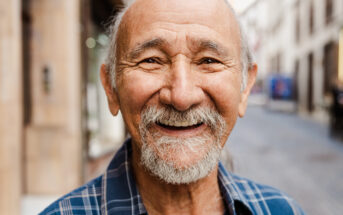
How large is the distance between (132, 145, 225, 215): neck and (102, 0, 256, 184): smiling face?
0.14 meters

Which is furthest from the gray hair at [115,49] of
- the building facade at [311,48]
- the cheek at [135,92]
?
the building facade at [311,48]

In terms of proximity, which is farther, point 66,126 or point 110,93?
point 66,126

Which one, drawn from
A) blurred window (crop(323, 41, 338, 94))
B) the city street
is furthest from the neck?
blurred window (crop(323, 41, 338, 94))

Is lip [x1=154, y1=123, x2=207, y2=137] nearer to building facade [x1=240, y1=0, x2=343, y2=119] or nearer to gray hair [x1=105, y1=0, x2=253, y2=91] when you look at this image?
gray hair [x1=105, y1=0, x2=253, y2=91]

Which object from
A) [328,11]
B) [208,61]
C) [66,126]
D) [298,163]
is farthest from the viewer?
[328,11]

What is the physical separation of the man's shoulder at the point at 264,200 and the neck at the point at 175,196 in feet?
0.41

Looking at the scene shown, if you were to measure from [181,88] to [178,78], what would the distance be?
4 cm

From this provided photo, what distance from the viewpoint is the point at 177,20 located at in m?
1.29

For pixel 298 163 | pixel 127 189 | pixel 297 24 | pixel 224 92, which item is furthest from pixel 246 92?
pixel 297 24

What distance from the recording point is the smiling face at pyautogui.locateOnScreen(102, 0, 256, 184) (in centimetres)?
127

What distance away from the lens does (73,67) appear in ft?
15.0

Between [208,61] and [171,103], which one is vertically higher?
[208,61]

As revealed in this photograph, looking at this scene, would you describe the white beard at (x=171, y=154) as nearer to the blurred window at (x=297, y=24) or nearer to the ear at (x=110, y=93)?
the ear at (x=110, y=93)

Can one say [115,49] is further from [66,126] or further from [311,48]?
[311,48]
